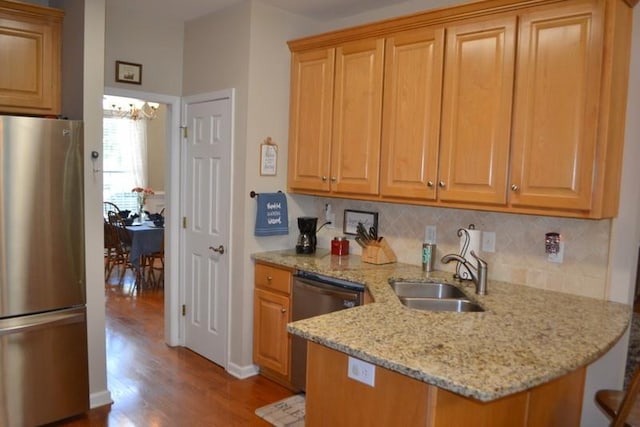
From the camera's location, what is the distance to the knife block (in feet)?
10.6

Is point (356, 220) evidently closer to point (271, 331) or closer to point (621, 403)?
point (271, 331)

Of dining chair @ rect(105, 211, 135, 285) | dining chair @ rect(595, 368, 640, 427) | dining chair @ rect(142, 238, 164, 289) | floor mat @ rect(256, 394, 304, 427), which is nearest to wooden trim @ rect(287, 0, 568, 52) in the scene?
dining chair @ rect(595, 368, 640, 427)

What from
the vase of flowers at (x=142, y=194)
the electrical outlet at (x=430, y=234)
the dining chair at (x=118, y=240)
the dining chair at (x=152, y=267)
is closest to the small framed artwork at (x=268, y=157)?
the electrical outlet at (x=430, y=234)

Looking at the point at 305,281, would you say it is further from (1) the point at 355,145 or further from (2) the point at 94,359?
(2) the point at 94,359

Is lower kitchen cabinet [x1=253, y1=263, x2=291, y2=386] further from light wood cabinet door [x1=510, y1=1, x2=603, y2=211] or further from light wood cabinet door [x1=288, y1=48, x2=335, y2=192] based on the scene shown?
light wood cabinet door [x1=510, y1=1, x2=603, y2=211]

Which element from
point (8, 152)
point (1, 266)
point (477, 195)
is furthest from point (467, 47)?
point (1, 266)

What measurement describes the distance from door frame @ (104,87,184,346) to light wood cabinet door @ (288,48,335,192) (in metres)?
1.00

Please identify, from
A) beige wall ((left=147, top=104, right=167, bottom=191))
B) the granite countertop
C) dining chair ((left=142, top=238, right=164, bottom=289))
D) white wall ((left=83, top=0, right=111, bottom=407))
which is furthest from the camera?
beige wall ((left=147, top=104, right=167, bottom=191))

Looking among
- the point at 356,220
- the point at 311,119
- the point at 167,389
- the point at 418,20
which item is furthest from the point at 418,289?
the point at 167,389

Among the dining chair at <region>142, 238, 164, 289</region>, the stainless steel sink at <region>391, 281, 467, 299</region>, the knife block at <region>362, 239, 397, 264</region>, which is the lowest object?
the dining chair at <region>142, 238, 164, 289</region>

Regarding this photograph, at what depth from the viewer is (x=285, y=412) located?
3.02 meters

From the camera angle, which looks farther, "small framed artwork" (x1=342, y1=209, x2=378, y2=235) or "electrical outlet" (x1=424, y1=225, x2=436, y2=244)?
"small framed artwork" (x1=342, y1=209, x2=378, y2=235)

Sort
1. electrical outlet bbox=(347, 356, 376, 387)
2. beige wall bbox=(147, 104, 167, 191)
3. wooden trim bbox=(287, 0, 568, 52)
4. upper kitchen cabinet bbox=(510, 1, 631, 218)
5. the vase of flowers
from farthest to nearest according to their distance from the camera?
beige wall bbox=(147, 104, 167, 191), the vase of flowers, wooden trim bbox=(287, 0, 568, 52), upper kitchen cabinet bbox=(510, 1, 631, 218), electrical outlet bbox=(347, 356, 376, 387)

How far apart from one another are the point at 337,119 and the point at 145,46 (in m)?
1.61
